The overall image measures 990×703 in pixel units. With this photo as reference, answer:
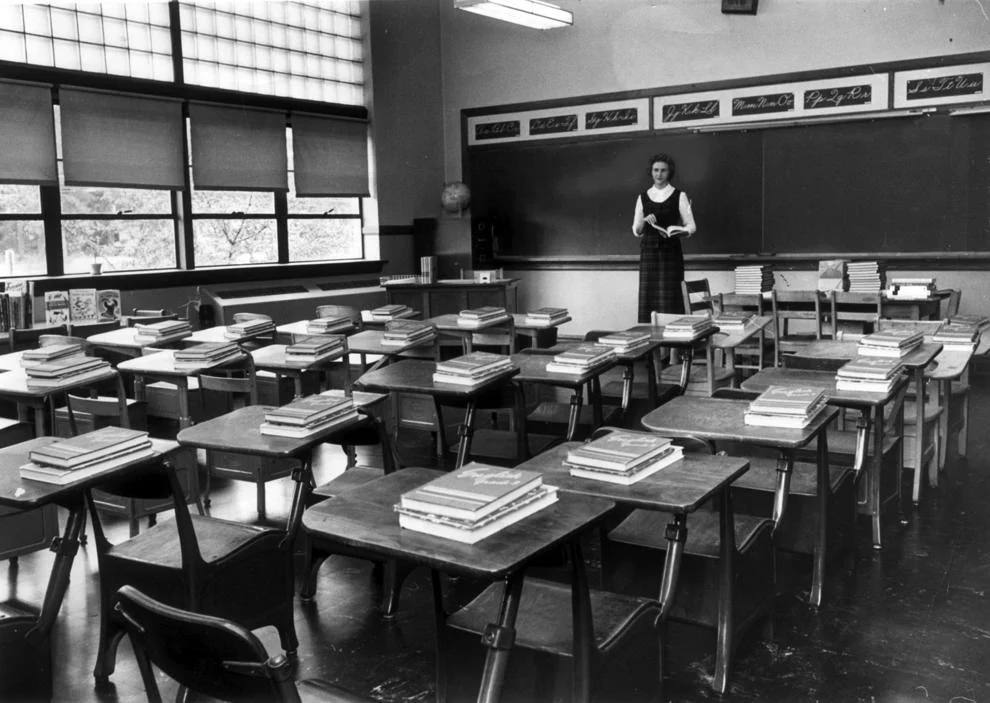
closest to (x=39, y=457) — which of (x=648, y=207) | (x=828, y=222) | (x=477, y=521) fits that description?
(x=477, y=521)

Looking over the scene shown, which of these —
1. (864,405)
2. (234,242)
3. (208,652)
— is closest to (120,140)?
(234,242)

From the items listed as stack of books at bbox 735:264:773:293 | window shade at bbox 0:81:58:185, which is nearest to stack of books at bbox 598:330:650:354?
stack of books at bbox 735:264:773:293

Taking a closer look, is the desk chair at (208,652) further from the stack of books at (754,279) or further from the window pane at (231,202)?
the window pane at (231,202)

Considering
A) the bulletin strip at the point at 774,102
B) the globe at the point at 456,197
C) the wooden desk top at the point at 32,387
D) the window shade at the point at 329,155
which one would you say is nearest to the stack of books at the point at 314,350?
the wooden desk top at the point at 32,387

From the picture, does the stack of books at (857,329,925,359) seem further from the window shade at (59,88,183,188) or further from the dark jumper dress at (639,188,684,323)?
the window shade at (59,88,183,188)

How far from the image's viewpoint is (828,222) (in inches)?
312

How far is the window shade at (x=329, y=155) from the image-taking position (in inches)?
348

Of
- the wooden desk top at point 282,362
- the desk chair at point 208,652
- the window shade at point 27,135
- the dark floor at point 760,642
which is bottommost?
the dark floor at point 760,642

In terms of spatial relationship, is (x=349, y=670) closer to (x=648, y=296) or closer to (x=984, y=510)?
(x=984, y=510)

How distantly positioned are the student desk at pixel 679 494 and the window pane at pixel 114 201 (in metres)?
6.03

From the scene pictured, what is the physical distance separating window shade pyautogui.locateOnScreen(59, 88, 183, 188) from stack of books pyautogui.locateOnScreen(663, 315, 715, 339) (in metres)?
4.82

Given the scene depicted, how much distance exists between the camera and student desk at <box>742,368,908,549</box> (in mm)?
3002

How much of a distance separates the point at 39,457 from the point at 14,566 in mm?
1497

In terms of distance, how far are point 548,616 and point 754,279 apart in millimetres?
5391
